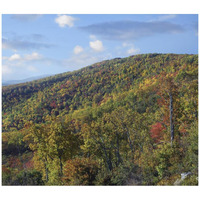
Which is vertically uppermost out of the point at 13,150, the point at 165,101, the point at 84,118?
the point at 165,101

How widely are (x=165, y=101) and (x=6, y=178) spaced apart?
15281 mm

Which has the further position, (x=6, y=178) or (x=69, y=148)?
(x=69, y=148)

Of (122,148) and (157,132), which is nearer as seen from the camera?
(122,148)

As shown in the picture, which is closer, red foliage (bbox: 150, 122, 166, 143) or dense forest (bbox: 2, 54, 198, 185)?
dense forest (bbox: 2, 54, 198, 185)

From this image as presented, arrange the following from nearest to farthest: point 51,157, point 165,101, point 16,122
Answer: point 165,101 → point 51,157 → point 16,122

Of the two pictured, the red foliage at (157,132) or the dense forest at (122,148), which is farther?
the red foliage at (157,132)

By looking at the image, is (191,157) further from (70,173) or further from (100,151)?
(100,151)

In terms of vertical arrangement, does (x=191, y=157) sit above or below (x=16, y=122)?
above

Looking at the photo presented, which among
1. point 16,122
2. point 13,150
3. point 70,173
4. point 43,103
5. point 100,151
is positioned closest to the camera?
point 70,173

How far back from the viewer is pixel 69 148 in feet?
59.2

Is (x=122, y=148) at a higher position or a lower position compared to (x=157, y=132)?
lower
